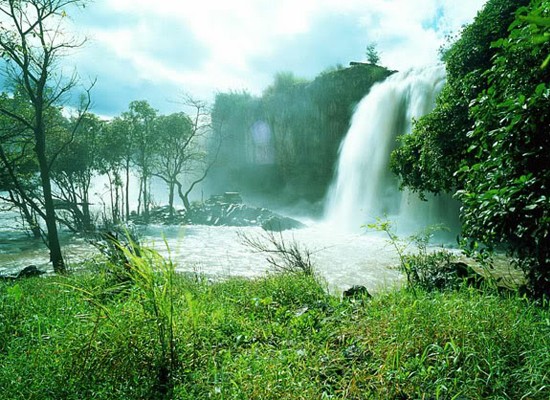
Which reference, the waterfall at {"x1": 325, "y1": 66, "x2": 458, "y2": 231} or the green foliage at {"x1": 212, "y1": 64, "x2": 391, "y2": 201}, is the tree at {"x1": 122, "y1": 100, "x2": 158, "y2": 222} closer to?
the green foliage at {"x1": 212, "y1": 64, "x2": 391, "y2": 201}

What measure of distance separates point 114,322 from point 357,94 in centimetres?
Result: 3126

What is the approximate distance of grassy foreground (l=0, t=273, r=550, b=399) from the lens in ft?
7.43

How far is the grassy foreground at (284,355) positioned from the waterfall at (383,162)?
47.9 feet

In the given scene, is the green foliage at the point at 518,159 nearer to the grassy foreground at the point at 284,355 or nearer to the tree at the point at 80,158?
the grassy foreground at the point at 284,355

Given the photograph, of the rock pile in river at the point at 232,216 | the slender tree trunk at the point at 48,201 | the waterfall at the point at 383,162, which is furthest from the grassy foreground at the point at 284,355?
the rock pile in river at the point at 232,216

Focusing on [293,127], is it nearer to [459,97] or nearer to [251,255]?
[251,255]

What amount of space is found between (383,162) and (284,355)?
1947 centimetres

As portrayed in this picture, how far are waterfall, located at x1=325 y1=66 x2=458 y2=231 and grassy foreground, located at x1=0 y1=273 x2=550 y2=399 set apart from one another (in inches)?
575

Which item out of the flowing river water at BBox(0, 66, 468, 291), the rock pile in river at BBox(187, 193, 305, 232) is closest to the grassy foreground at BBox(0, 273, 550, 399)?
the flowing river water at BBox(0, 66, 468, 291)

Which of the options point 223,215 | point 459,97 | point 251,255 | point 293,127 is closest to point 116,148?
point 223,215

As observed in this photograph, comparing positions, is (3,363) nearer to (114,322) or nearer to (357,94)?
(114,322)

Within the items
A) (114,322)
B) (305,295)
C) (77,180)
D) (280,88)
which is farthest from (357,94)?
(114,322)

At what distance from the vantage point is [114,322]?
8.50 feet

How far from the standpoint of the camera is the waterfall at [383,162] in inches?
683
